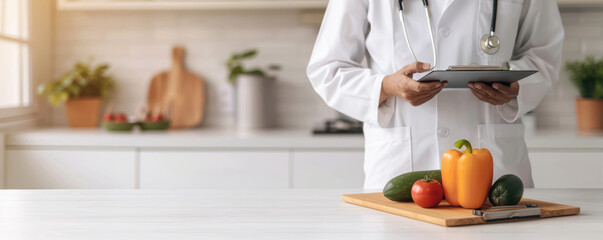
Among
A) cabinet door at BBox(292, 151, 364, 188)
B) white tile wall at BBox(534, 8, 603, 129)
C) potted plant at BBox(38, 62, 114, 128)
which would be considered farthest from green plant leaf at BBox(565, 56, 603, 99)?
potted plant at BBox(38, 62, 114, 128)

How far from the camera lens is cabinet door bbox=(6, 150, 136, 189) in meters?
2.89

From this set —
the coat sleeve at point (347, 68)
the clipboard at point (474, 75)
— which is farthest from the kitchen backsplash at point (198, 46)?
the clipboard at point (474, 75)

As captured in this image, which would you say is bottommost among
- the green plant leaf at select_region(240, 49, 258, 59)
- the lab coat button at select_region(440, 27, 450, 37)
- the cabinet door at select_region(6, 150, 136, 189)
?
the cabinet door at select_region(6, 150, 136, 189)

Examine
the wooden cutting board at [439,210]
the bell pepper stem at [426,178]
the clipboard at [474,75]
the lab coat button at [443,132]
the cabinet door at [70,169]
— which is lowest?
the cabinet door at [70,169]

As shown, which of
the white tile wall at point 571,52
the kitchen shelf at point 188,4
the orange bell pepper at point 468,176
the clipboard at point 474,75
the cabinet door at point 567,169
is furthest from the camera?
the white tile wall at point 571,52

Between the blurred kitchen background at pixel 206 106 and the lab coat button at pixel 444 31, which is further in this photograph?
the blurred kitchen background at pixel 206 106

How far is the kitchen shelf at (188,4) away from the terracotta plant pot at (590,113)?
1.48m

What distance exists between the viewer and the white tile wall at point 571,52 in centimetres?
347

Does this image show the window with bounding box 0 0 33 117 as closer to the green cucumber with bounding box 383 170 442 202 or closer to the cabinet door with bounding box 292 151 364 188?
the cabinet door with bounding box 292 151 364 188

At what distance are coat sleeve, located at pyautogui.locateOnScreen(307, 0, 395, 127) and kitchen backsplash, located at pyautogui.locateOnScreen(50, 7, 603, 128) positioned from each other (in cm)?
166

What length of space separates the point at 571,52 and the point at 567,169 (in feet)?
3.18

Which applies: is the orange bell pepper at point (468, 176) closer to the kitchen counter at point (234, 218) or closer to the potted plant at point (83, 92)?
the kitchen counter at point (234, 218)

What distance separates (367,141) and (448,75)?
497 millimetres

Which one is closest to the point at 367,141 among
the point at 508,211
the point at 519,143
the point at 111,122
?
the point at 519,143
